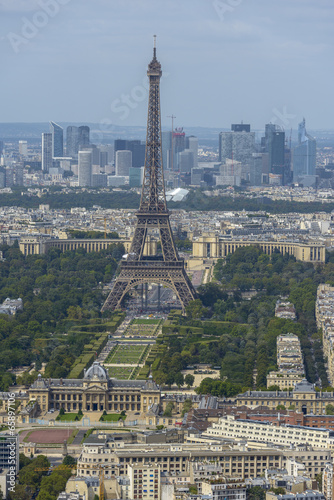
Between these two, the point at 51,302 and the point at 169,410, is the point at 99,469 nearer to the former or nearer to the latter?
the point at 169,410

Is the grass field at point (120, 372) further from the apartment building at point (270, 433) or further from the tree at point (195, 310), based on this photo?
the tree at point (195, 310)

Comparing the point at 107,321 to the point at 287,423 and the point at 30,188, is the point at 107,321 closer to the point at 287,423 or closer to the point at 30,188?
the point at 287,423

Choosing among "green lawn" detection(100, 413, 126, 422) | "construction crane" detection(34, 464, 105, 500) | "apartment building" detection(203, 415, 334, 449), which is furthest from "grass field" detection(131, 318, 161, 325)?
"construction crane" detection(34, 464, 105, 500)

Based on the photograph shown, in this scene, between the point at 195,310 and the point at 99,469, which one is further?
the point at 195,310

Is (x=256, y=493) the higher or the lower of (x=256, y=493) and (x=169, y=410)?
the higher

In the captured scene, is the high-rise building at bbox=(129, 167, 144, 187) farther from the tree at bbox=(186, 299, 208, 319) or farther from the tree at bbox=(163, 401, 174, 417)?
the tree at bbox=(163, 401, 174, 417)

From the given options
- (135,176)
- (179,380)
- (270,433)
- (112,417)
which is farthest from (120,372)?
(135,176)

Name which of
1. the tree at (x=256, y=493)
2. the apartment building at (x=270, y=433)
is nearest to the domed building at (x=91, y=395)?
the apartment building at (x=270, y=433)
